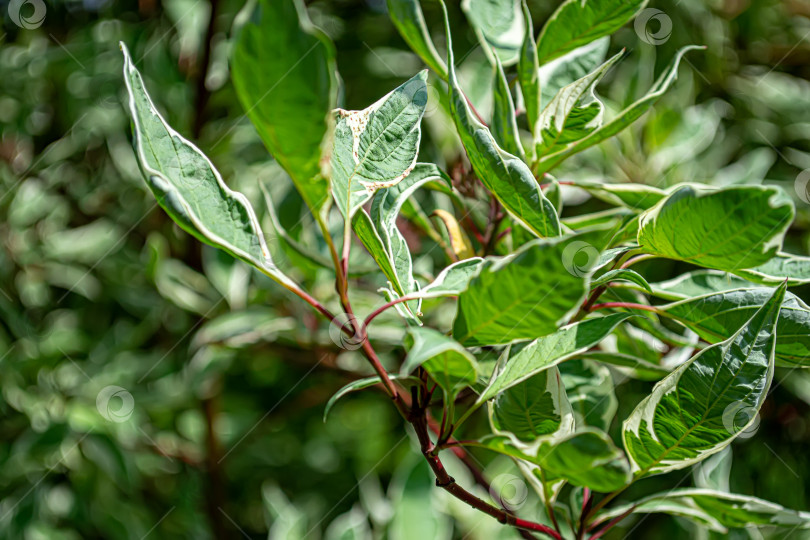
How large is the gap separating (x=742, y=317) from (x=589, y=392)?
0.49 feet

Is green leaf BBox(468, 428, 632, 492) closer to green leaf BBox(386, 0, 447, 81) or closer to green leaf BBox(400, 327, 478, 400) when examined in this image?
green leaf BBox(400, 327, 478, 400)

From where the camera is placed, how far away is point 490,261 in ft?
1.06

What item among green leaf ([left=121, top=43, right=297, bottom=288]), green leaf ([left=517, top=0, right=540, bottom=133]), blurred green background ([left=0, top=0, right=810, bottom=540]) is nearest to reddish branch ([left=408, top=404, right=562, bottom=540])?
green leaf ([left=121, top=43, right=297, bottom=288])

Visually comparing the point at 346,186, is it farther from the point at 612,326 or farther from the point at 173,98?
the point at 173,98

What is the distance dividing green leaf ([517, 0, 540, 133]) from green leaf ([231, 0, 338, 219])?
177mm

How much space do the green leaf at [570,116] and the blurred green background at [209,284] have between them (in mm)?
387

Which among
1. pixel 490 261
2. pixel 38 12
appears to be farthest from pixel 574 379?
pixel 38 12

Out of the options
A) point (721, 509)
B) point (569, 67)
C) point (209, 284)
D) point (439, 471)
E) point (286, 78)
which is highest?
point (286, 78)

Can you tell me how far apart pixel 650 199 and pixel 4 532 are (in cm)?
100

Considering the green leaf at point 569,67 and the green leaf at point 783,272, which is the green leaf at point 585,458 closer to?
the green leaf at point 783,272

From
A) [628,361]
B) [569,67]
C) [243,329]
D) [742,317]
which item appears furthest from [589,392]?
[243,329]

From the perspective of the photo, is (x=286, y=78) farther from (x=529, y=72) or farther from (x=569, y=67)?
(x=569, y=67)

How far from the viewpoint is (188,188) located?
14.8 inches

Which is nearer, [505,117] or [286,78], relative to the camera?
[286,78]
